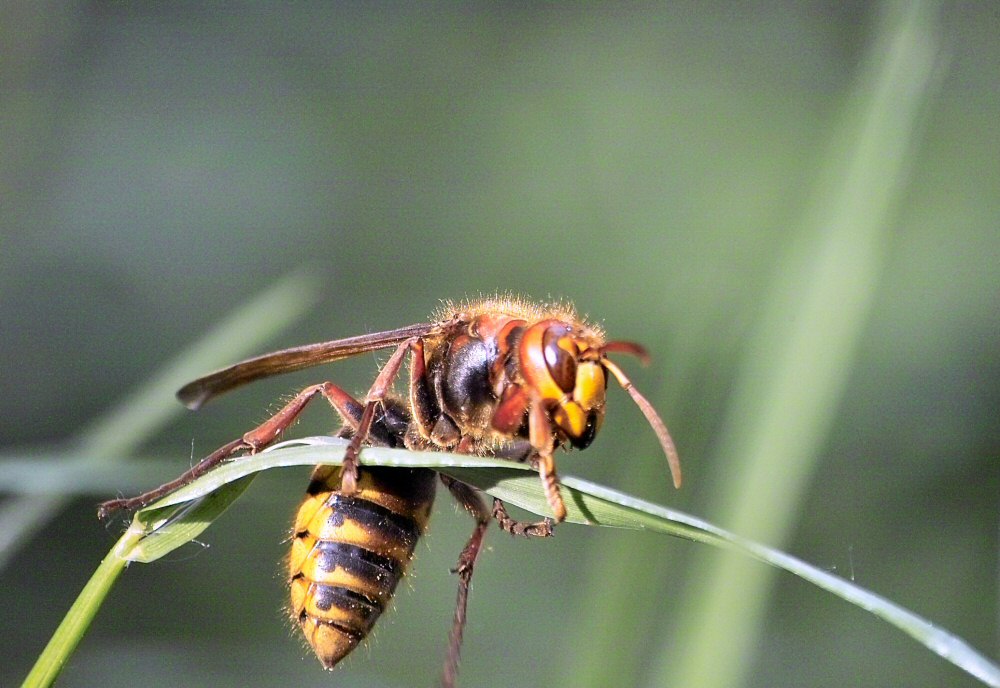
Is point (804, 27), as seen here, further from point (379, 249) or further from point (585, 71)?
point (379, 249)

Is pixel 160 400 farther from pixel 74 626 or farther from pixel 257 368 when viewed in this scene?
pixel 74 626

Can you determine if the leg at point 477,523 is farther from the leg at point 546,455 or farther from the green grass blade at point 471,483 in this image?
the green grass blade at point 471,483

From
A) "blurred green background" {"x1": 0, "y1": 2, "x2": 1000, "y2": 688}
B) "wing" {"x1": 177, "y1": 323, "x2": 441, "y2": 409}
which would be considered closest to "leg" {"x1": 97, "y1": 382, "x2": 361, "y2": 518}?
"wing" {"x1": 177, "y1": 323, "x2": 441, "y2": 409}

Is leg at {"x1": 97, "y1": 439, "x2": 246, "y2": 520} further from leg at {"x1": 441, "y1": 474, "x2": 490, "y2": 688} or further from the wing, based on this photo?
leg at {"x1": 441, "y1": 474, "x2": 490, "y2": 688}

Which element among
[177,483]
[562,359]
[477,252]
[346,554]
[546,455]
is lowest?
[346,554]

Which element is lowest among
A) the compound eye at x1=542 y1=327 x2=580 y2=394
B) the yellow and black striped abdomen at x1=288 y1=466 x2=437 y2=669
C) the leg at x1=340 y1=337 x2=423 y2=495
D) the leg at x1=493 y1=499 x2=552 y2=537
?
the yellow and black striped abdomen at x1=288 y1=466 x2=437 y2=669

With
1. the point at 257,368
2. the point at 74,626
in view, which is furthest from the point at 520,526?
the point at 74,626
